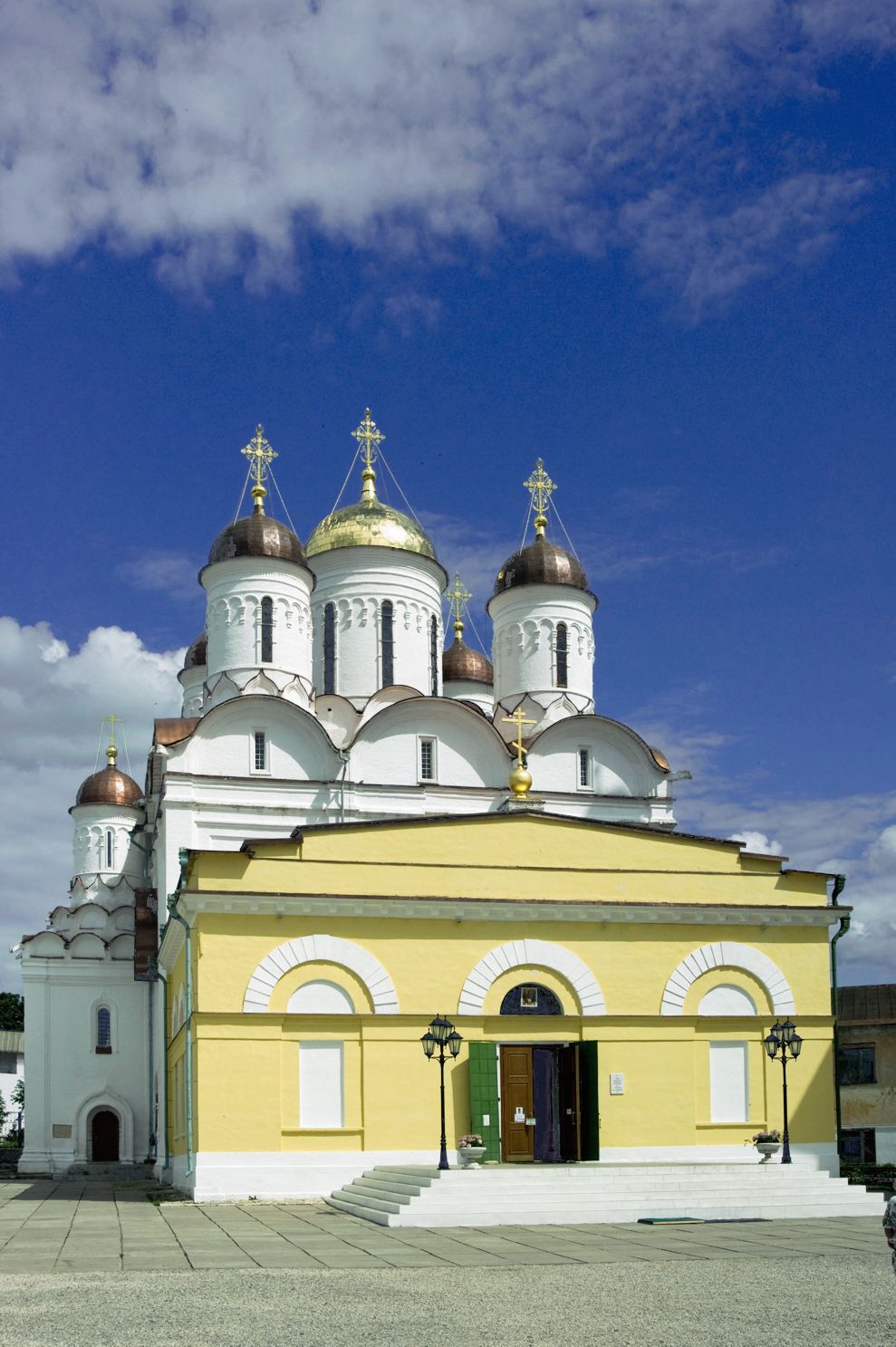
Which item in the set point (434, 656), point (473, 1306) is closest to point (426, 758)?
point (434, 656)

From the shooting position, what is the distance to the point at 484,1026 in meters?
21.7

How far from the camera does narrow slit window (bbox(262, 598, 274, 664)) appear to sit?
34781 mm

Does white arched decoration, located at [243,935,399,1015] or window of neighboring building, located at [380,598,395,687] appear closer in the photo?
white arched decoration, located at [243,935,399,1015]

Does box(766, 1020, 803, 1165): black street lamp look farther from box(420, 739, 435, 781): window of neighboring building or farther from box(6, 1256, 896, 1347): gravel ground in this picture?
box(420, 739, 435, 781): window of neighboring building

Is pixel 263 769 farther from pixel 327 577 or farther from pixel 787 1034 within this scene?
pixel 787 1034

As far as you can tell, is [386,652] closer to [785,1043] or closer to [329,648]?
[329,648]

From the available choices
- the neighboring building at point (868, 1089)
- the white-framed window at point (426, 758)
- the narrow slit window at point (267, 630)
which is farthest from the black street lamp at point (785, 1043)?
the narrow slit window at point (267, 630)

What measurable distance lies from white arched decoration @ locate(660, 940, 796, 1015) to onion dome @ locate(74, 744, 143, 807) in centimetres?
2460

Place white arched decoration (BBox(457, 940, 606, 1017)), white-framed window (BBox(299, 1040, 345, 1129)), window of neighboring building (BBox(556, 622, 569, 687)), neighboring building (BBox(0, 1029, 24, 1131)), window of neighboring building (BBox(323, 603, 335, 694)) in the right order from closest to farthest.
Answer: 1. white-framed window (BBox(299, 1040, 345, 1129))
2. white arched decoration (BBox(457, 940, 606, 1017))
3. window of neighboring building (BBox(323, 603, 335, 694))
4. window of neighboring building (BBox(556, 622, 569, 687))
5. neighboring building (BBox(0, 1029, 24, 1131))

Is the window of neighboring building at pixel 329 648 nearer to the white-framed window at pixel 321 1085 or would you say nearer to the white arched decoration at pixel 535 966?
the white arched decoration at pixel 535 966

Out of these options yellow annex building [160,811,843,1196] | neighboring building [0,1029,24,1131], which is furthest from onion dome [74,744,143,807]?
neighboring building [0,1029,24,1131]

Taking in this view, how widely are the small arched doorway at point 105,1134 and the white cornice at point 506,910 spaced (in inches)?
622

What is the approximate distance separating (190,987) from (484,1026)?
427 cm

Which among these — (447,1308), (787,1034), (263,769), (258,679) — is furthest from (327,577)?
(447,1308)
